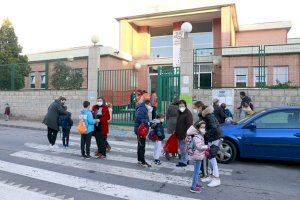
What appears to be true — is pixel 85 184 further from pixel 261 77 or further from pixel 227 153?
pixel 261 77

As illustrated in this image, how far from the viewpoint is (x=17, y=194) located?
5.42m

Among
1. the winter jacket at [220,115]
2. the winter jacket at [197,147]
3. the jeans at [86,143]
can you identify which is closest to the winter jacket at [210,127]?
the winter jacket at [197,147]

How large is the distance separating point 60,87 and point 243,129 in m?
12.7

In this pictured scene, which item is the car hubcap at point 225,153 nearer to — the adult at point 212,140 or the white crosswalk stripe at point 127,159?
the white crosswalk stripe at point 127,159

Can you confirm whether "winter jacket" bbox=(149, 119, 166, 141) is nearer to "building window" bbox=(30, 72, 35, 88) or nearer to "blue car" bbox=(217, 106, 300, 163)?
"blue car" bbox=(217, 106, 300, 163)

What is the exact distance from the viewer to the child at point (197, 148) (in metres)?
5.76

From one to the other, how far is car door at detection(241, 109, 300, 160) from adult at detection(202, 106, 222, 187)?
5.96 feet

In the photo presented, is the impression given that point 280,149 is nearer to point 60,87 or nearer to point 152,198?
point 152,198

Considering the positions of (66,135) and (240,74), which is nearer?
(66,135)

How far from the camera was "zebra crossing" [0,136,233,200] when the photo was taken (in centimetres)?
555

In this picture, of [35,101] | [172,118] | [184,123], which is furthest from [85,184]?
[35,101]

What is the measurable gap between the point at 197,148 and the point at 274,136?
2.80 meters

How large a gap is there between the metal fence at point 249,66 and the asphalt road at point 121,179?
7157 millimetres

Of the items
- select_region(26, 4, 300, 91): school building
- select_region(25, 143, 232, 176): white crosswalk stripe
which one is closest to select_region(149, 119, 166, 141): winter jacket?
select_region(25, 143, 232, 176): white crosswalk stripe
